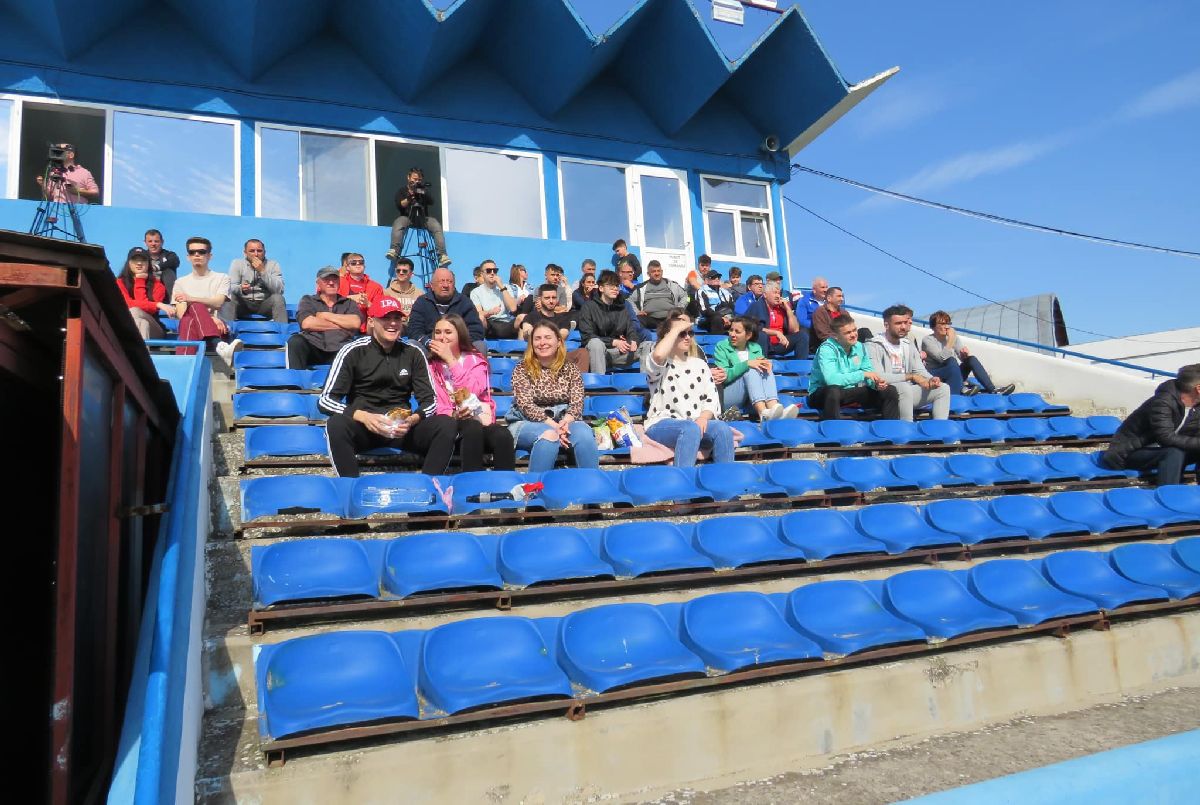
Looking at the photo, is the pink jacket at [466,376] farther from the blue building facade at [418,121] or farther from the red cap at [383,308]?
the blue building facade at [418,121]

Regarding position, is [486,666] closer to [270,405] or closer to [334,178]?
[270,405]

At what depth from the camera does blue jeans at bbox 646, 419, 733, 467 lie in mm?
4926

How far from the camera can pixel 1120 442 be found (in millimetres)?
6191

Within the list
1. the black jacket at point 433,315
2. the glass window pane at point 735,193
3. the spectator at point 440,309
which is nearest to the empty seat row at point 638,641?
the spectator at point 440,309

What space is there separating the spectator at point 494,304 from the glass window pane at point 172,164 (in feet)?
11.1

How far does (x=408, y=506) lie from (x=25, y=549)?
186cm

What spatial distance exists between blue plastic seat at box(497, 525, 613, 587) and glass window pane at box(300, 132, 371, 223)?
7332 mm

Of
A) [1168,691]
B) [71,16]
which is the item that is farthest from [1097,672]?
Result: [71,16]

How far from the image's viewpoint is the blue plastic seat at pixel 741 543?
11.9ft

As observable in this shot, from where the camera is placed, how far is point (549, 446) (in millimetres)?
4602

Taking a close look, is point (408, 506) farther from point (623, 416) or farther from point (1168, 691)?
point (1168, 691)

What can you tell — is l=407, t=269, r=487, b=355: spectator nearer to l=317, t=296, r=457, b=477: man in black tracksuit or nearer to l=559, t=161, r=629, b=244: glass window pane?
l=317, t=296, r=457, b=477: man in black tracksuit

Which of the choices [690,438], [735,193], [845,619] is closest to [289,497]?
[690,438]

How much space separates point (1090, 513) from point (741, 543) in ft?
9.24
